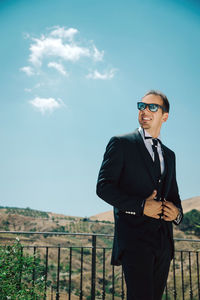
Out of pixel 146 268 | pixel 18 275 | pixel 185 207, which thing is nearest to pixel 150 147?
pixel 146 268

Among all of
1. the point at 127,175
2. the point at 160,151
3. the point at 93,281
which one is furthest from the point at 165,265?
the point at 93,281

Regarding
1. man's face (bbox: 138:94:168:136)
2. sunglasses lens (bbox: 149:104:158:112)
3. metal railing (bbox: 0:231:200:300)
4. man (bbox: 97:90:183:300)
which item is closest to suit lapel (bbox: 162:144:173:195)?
man (bbox: 97:90:183:300)

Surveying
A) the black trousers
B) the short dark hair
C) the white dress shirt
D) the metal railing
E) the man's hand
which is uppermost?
the short dark hair

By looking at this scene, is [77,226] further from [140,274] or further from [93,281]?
[140,274]

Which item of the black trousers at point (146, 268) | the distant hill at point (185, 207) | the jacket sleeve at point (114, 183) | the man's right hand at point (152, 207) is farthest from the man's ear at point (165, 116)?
the distant hill at point (185, 207)

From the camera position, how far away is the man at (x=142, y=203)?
1375mm

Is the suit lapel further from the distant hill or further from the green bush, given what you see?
the distant hill

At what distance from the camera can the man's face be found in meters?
1.76

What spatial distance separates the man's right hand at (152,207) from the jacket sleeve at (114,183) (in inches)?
1.0

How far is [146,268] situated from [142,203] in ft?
0.98

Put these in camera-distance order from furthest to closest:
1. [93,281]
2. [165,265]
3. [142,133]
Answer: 1. [93,281]
2. [142,133]
3. [165,265]

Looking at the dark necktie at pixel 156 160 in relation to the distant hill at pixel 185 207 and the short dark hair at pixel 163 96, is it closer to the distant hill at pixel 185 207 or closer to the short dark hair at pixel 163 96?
the short dark hair at pixel 163 96

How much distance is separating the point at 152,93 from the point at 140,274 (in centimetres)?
105

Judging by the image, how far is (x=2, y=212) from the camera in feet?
151
